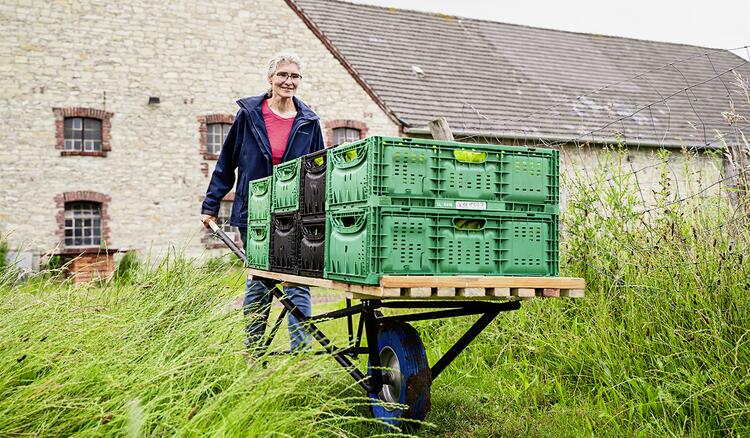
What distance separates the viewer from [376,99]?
18.9 m

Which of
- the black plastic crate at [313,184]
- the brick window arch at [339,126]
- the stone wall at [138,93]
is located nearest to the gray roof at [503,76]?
the brick window arch at [339,126]

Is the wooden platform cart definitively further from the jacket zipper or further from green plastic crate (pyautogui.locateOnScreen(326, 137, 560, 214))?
the jacket zipper

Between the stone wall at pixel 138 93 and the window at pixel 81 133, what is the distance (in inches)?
13.2

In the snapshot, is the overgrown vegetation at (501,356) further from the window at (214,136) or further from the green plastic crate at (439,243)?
the window at (214,136)

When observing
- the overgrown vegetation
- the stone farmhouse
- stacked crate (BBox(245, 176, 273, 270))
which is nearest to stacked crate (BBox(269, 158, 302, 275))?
stacked crate (BBox(245, 176, 273, 270))

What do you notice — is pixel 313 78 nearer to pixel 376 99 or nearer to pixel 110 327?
pixel 376 99

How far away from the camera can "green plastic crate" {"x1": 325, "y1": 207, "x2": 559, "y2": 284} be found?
3.45m

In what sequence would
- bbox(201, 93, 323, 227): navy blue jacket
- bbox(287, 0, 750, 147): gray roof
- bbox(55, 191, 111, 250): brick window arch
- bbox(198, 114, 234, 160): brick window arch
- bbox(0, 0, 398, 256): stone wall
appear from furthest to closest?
bbox(287, 0, 750, 147): gray roof, bbox(198, 114, 234, 160): brick window arch, bbox(55, 191, 111, 250): brick window arch, bbox(0, 0, 398, 256): stone wall, bbox(201, 93, 323, 227): navy blue jacket

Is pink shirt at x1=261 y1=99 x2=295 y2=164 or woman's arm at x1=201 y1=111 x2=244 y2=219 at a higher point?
pink shirt at x1=261 y1=99 x2=295 y2=164

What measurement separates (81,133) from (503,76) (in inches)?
457

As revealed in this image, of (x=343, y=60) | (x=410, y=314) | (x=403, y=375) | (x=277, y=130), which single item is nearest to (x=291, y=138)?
(x=277, y=130)

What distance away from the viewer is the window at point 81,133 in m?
17.8

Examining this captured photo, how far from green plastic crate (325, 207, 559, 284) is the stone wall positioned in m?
13.8

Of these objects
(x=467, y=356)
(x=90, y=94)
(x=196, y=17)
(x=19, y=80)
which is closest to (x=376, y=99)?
(x=196, y=17)
